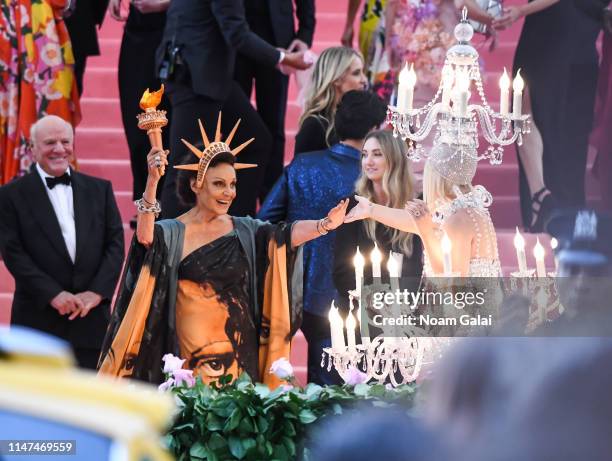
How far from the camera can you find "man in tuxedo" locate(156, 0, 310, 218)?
23.8 ft

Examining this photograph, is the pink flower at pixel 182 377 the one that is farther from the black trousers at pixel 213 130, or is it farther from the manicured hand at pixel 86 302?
the black trousers at pixel 213 130

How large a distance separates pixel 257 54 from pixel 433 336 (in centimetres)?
328

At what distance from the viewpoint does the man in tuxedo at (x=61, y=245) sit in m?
6.77

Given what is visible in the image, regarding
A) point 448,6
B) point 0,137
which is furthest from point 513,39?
point 0,137

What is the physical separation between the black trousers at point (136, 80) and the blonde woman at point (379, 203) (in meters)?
2.14

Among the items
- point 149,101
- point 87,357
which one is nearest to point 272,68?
point 87,357

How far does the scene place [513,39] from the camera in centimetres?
1021

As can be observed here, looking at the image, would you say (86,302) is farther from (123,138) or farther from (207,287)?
(123,138)

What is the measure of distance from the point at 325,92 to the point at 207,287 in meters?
1.50

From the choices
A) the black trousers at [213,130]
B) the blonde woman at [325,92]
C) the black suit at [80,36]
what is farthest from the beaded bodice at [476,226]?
the black suit at [80,36]

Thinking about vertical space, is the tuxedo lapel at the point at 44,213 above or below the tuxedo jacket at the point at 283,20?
below

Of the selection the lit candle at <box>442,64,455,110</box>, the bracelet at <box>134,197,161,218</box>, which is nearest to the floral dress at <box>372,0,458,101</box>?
the bracelet at <box>134,197,161,218</box>

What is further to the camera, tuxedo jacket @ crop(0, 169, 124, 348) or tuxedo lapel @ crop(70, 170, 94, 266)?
tuxedo lapel @ crop(70, 170, 94, 266)

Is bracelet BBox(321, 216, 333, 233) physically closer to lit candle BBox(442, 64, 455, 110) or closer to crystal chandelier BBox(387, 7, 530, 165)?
crystal chandelier BBox(387, 7, 530, 165)
